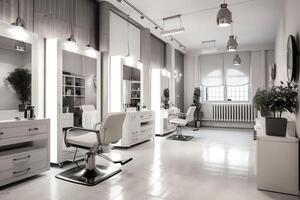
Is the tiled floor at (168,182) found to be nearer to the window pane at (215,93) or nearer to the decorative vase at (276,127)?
the decorative vase at (276,127)

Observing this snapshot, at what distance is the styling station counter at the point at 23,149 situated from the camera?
2.68 meters

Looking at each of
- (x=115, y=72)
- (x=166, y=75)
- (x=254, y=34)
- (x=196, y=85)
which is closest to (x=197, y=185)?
(x=115, y=72)

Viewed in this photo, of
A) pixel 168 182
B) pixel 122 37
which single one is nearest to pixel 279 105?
pixel 168 182

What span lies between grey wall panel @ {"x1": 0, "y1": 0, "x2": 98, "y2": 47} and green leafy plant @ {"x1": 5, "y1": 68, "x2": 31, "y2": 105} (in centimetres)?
72

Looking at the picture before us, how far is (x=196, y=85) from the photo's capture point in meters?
9.39

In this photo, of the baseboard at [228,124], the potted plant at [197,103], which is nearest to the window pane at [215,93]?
the potted plant at [197,103]

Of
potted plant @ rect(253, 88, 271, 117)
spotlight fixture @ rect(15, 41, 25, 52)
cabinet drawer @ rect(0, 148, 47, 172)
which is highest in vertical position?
spotlight fixture @ rect(15, 41, 25, 52)

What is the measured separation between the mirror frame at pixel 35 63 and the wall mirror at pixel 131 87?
195 cm

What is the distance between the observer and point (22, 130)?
2879 millimetres

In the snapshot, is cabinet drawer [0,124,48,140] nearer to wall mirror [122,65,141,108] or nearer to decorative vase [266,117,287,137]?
wall mirror [122,65,141,108]

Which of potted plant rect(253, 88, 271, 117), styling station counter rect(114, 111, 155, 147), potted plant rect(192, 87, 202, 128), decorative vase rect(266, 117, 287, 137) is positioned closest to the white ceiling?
potted plant rect(192, 87, 202, 128)

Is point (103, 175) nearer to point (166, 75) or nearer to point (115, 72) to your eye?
point (115, 72)

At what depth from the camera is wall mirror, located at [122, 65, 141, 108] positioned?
17.1ft

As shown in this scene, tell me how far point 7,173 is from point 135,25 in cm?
468
